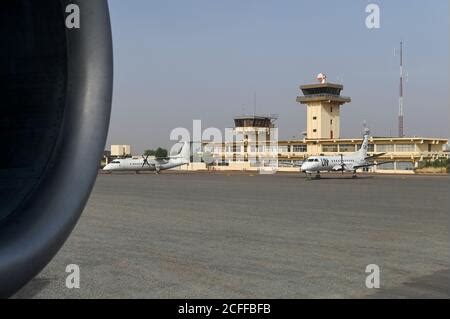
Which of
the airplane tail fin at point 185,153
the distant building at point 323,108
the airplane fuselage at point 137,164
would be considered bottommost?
the airplane fuselage at point 137,164

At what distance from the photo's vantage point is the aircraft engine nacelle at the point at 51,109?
343 centimetres

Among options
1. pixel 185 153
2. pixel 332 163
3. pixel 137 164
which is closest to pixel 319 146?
pixel 185 153

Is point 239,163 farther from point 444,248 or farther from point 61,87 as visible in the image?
point 61,87

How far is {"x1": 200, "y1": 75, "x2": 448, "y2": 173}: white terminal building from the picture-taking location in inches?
3019

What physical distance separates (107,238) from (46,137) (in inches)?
278

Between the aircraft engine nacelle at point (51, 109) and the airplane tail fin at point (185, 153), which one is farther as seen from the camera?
the airplane tail fin at point (185, 153)

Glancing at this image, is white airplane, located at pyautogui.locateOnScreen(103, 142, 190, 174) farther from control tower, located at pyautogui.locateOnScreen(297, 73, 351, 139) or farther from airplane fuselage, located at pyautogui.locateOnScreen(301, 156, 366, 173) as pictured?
control tower, located at pyautogui.locateOnScreen(297, 73, 351, 139)

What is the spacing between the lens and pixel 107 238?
10.4m

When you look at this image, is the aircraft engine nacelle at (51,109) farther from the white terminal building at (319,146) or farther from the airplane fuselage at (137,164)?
the white terminal building at (319,146)

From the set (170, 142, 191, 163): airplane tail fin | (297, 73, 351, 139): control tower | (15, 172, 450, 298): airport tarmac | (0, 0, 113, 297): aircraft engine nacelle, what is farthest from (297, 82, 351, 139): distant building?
(0, 0, 113, 297): aircraft engine nacelle

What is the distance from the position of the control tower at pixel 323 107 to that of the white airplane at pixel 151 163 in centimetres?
2968

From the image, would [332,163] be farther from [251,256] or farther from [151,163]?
[251,256]

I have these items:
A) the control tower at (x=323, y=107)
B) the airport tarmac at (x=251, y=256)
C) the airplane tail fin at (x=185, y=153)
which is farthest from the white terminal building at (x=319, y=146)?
the airport tarmac at (x=251, y=256)

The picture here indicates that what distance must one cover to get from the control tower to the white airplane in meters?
29.7
